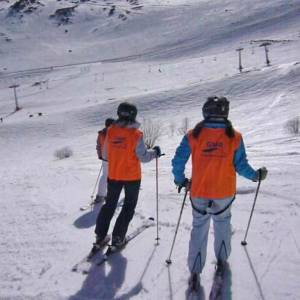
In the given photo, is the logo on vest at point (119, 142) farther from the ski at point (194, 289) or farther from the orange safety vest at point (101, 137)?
the orange safety vest at point (101, 137)

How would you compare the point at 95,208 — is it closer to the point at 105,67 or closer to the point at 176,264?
the point at 176,264

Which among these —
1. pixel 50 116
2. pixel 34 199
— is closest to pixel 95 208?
pixel 34 199

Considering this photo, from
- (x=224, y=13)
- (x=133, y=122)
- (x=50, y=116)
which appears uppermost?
(x=224, y=13)

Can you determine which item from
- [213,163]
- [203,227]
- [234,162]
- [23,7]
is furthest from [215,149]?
[23,7]

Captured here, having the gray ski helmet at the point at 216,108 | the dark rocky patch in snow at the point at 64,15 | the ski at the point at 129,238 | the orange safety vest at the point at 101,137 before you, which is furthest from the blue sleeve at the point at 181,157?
the dark rocky patch in snow at the point at 64,15

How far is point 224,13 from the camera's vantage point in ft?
196

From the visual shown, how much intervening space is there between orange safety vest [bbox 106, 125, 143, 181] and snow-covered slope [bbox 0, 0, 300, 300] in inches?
38.5

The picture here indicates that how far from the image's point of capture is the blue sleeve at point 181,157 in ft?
16.0

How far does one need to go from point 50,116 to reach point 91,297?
2433 cm

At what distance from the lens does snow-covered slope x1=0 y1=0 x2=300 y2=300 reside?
5387mm

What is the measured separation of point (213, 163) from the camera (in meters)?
4.76

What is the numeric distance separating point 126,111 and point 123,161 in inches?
23.5

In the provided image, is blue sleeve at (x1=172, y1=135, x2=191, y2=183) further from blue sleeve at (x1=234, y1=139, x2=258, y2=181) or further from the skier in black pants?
the skier in black pants

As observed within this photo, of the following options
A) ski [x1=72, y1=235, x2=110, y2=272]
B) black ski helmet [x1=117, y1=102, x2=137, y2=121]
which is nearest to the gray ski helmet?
black ski helmet [x1=117, y1=102, x2=137, y2=121]
